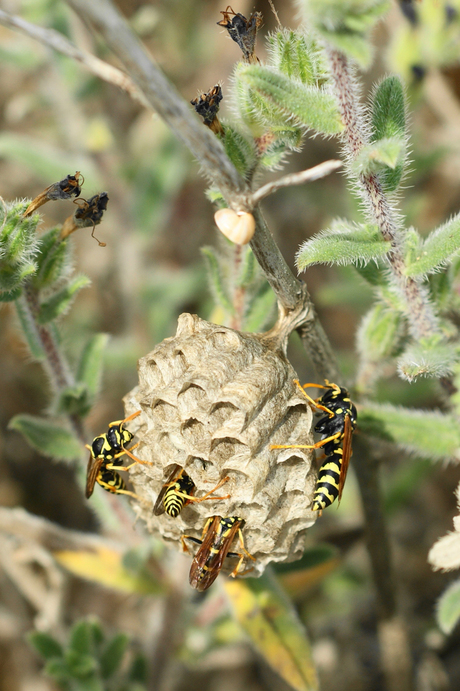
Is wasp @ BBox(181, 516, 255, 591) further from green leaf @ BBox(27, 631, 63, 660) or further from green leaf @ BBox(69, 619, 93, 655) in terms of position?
green leaf @ BBox(27, 631, 63, 660)

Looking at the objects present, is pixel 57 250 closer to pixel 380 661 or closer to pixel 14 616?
pixel 14 616

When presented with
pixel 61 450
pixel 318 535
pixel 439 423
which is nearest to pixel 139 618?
pixel 318 535

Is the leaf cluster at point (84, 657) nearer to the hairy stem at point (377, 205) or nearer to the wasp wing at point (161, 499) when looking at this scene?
the wasp wing at point (161, 499)

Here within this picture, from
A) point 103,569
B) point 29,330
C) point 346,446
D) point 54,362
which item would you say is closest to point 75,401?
point 54,362

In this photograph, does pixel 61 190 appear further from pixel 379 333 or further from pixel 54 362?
pixel 379 333

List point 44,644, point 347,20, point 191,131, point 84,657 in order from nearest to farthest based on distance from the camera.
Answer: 1. point 191,131
2. point 347,20
3. point 84,657
4. point 44,644
